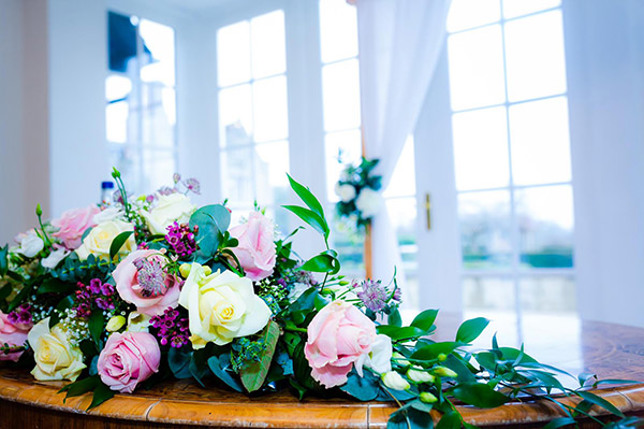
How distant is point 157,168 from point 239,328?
2.83 m

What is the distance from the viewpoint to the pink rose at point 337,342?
0.55 meters

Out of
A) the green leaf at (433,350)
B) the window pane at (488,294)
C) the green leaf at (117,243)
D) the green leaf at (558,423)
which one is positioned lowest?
the window pane at (488,294)

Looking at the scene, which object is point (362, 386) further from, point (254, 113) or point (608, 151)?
point (254, 113)

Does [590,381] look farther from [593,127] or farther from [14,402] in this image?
[593,127]

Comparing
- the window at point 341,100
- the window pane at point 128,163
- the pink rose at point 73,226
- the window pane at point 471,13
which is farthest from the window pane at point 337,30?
the pink rose at point 73,226

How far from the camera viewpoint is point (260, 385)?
0.59 m

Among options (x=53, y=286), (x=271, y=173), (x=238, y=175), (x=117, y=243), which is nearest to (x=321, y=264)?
(x=117, y=243)

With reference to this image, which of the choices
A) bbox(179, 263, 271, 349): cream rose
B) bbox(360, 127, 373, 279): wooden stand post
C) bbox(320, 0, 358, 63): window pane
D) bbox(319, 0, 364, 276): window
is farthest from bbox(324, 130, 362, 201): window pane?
bbox(179, 263, 271, 349): cream rose

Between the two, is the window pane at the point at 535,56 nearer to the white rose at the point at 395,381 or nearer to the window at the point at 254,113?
the window at the point at 254,113

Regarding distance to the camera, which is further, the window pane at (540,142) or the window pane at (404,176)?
the window pane at (404,176)

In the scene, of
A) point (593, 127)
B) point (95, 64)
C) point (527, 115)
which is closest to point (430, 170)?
point (527, 115)

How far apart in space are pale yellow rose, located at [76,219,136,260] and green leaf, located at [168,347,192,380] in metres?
0.19

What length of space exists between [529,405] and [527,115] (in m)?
2.10

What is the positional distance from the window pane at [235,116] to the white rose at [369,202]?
105 centimetres
